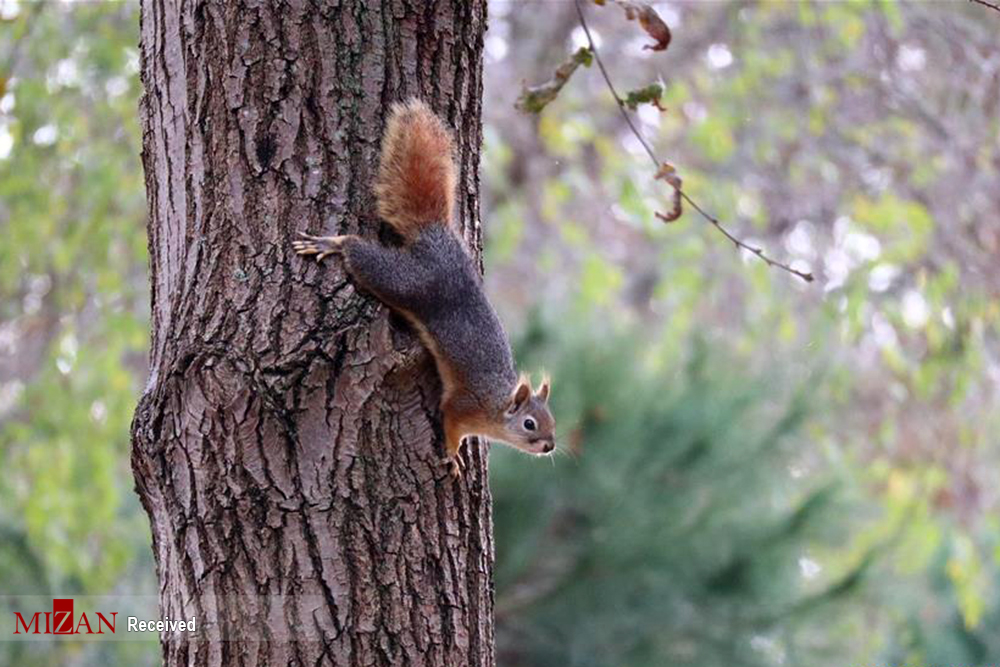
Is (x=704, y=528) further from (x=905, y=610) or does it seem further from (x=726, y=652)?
(x=905, y=610)

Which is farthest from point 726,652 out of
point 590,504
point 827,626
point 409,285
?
point 409,285

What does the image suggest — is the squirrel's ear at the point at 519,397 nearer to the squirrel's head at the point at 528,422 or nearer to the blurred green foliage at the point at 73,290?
the squirrel's head at the point at 528,422

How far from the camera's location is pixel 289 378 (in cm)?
171

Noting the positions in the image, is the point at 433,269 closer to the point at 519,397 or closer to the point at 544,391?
the point at 519,397

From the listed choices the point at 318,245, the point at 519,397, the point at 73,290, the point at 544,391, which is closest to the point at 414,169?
the point at 318,245

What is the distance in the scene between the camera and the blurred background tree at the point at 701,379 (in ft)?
14.5

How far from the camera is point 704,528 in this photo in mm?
4805

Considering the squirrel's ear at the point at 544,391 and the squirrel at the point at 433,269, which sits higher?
the squirrel at the point at 433,269

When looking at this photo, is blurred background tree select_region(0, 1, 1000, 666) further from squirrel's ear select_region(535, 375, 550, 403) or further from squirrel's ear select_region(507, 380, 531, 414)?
squirrel's ear select_region(507, 380, 531, 414)

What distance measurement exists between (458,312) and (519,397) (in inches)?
17.3

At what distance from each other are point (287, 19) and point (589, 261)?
445cm

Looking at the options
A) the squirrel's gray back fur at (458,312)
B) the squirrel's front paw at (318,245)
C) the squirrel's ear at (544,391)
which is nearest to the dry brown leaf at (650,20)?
the squirrel's gray back fur at (458,312)

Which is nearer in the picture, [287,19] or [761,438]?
[287,19]

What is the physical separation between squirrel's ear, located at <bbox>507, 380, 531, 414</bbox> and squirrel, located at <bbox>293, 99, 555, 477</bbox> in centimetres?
11
